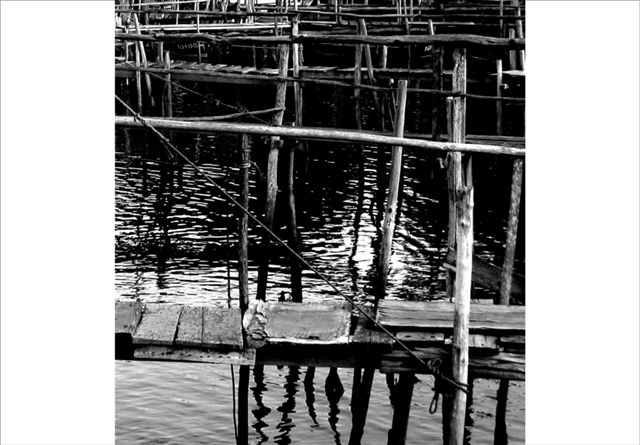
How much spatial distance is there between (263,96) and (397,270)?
14.3m

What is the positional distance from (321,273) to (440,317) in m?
2.56

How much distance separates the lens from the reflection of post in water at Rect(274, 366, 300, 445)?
8.83 metres

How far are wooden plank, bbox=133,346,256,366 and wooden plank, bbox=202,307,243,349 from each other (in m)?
→ 0.05

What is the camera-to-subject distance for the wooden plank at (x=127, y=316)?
7.32 meters

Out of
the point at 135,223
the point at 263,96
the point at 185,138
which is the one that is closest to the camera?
the point at 135,223

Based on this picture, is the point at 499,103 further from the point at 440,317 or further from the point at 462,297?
the point at 462,297

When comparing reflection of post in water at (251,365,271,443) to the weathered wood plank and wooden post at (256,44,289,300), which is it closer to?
wooden post at (256,44,289,300)

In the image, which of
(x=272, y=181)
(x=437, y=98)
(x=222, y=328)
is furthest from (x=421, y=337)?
(x=437, y=98)
